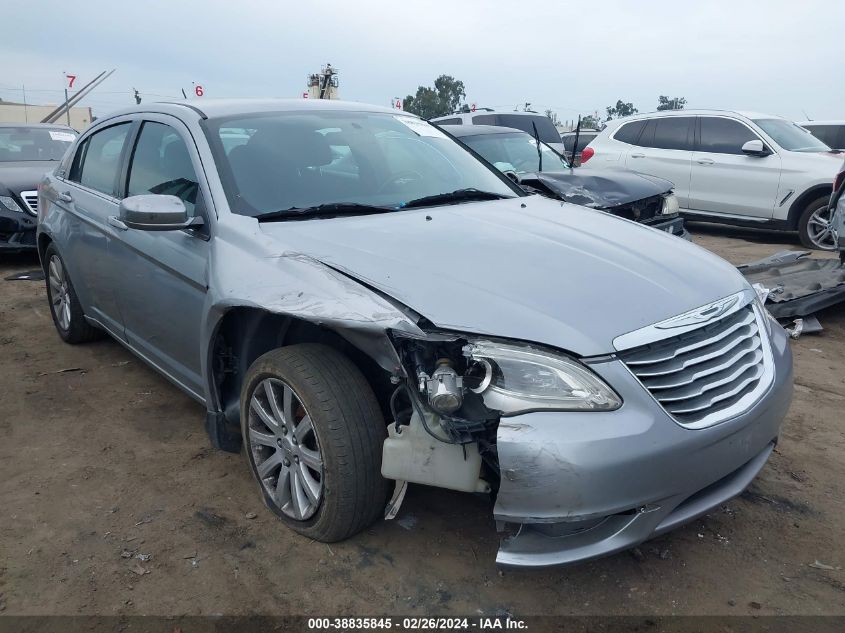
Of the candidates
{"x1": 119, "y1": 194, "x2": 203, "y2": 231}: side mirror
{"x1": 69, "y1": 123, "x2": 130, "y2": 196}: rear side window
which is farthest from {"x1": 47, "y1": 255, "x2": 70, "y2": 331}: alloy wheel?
{"x1": 119, "y1": 194, "x2": 203, "y2": 231}: side mirror

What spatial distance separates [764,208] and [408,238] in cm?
754

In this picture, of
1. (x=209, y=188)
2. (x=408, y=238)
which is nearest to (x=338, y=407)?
(x=408, y=238)

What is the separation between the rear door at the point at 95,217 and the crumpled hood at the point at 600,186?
3350mm

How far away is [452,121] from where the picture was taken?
477 inches

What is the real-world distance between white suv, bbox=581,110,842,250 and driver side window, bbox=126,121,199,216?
19.5ft

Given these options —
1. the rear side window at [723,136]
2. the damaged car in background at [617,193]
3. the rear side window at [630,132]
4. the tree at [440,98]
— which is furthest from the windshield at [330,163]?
the tree at [440,98]

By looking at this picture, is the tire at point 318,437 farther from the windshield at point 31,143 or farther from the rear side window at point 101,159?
the windshield at point 31,143

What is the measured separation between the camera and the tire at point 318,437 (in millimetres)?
2361

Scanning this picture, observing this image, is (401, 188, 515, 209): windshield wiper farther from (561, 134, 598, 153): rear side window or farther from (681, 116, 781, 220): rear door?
(561, 134, 598, 153): rear side window

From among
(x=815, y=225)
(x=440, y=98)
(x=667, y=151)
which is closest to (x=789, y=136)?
(x=815, y=225)

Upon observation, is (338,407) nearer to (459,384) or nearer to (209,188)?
(459,384)

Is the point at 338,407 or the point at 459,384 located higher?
the point at 459,384

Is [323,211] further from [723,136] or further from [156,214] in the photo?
[723,136]

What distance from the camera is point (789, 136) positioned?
29.4 ft
